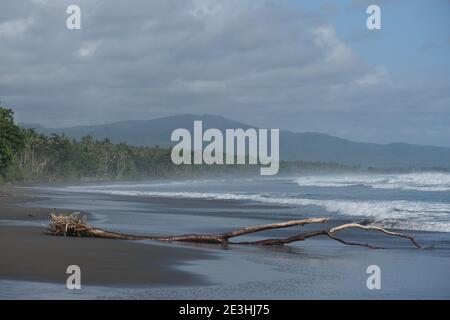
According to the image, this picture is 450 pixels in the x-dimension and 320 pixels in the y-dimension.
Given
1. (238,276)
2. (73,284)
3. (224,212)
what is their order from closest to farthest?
(73,284) → (238,276) → (224,212)

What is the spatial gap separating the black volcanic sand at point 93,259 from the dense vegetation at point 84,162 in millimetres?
33165

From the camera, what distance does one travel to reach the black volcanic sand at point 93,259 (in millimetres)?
9633

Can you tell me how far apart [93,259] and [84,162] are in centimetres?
8146

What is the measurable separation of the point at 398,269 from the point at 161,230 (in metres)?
7.80

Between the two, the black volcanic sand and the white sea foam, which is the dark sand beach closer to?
the black volcanic sand

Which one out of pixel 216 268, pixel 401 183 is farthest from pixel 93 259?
pixel 401 183

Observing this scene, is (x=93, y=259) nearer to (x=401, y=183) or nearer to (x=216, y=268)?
(x=216, y=268)

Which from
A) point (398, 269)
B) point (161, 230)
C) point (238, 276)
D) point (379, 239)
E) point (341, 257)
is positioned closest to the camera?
point (238, 276)

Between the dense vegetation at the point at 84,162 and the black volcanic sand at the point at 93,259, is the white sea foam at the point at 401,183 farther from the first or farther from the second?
the black volcanic sand at the point at 93,259

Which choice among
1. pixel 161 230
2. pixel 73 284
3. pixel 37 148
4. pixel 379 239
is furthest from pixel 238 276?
pixel 37 148

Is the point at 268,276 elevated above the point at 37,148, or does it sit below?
below

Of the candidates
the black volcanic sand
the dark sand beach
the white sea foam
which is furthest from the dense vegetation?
the dark sand beach

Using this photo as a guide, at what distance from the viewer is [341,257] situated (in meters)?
12.5

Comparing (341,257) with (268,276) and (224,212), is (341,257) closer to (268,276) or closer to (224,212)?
(268,276)
